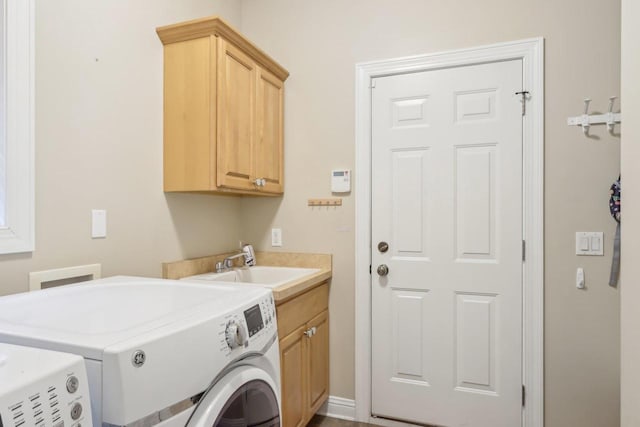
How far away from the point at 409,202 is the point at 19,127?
182cm

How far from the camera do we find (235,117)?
1.96m

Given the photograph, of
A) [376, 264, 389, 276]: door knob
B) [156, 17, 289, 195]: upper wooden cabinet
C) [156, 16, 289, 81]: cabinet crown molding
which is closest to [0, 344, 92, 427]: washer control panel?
[156, 17, 289, 195]: upper wooden cabinet

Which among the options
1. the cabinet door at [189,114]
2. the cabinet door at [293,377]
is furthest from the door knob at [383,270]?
the cabinet door at [189,114]

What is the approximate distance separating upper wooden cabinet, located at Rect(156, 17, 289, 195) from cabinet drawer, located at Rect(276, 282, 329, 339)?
26.3 inches

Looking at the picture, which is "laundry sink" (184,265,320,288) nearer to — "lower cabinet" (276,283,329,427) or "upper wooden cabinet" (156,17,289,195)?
"lower cabinet" (276,283,329,427)

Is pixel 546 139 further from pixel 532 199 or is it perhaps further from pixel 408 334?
pixel 408 334

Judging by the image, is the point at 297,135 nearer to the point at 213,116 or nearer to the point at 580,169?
the point at 213,116

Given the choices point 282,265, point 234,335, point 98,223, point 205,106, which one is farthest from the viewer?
point 282,265

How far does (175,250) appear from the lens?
1993 mm

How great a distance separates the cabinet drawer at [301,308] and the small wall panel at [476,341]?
0.77m

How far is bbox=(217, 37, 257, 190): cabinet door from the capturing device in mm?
1842

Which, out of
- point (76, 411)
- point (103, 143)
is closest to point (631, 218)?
point (76, 411)

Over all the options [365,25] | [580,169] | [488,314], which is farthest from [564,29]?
[488,314]

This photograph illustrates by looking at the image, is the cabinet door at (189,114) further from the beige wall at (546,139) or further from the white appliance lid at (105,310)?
the beige wall at (546,139)
